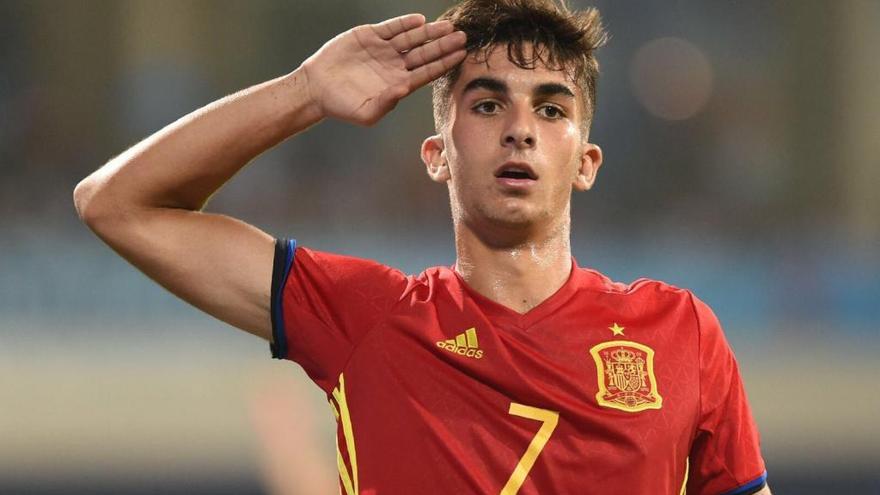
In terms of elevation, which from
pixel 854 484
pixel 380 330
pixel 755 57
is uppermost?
pixel 755 57

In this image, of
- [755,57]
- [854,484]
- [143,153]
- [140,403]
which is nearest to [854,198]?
[755,57]

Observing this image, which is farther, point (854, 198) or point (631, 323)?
point (854, 198)

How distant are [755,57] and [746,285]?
224 cm

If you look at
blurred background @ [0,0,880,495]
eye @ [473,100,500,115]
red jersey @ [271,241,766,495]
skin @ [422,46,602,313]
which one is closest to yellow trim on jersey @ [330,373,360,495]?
red jersey @ [271,241,766,495]

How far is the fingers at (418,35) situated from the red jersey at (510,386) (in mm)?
476

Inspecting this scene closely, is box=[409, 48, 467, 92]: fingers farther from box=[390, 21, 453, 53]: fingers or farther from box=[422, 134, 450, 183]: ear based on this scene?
box=[422, 134, 450, 183]: ear

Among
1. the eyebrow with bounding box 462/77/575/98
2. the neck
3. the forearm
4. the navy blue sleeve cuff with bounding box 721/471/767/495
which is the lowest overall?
the navy blue sleeve cuff with bounding box 721/471/767/495

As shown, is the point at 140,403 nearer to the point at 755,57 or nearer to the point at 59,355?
the point at 59,355

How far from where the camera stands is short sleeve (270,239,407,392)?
277cm

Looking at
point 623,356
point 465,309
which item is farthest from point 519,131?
point 623,356

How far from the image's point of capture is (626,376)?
2.77m

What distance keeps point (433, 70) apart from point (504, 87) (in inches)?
6.6

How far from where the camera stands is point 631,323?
288 cm

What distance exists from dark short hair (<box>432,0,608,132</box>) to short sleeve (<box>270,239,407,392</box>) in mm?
452
